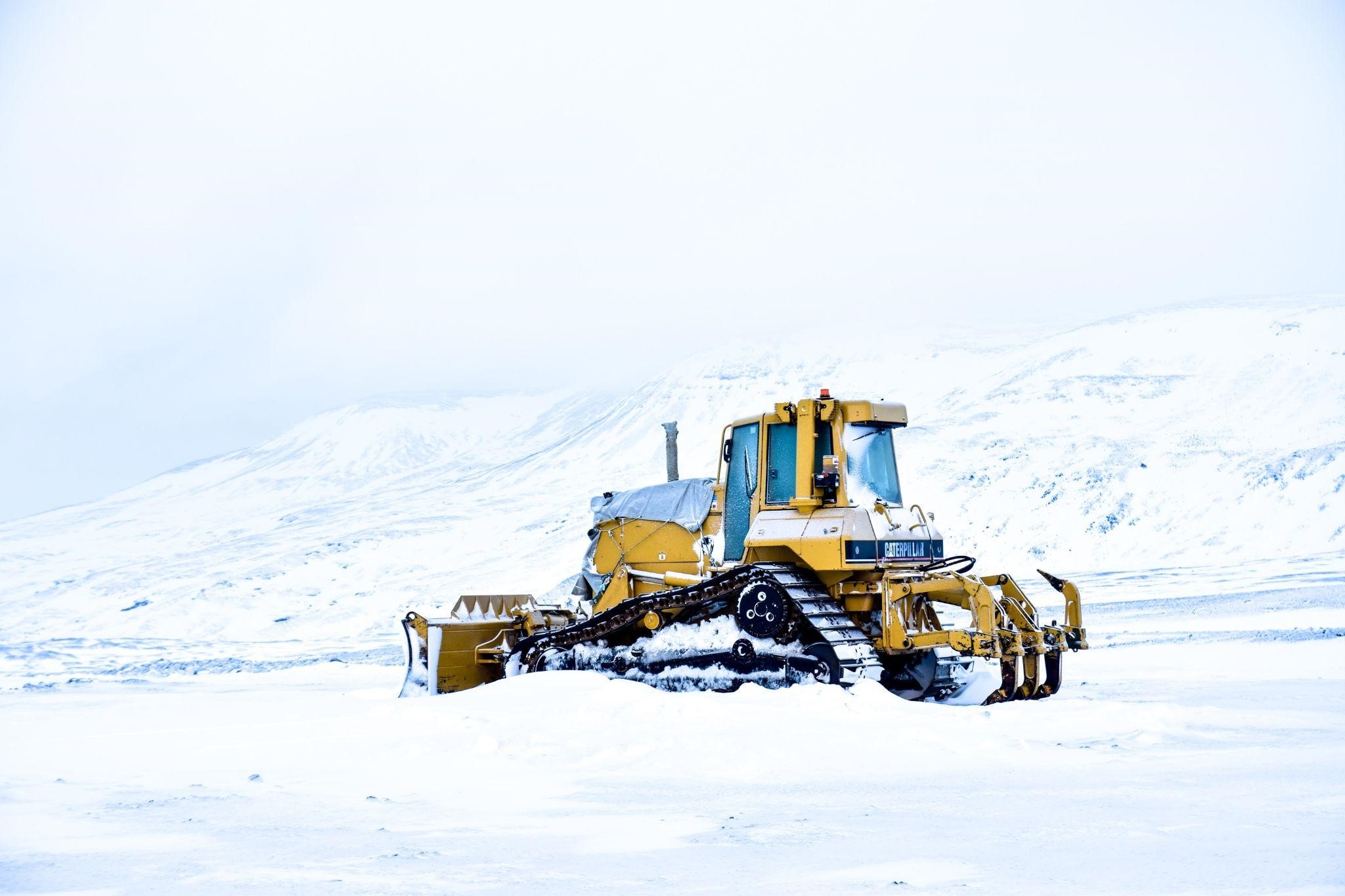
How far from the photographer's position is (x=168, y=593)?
30766mm

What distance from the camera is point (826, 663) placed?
9.87m

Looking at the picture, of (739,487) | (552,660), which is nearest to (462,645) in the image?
(552,660)

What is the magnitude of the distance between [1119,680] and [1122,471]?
18288 millimetres

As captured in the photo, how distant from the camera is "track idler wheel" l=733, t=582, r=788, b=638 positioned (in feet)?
33.0

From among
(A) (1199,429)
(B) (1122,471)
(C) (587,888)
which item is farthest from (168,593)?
(C) (587,888)

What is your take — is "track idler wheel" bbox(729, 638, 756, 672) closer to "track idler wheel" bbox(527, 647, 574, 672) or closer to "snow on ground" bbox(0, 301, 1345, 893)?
"snow on ground" bbox(0, 301, 1345, 893)

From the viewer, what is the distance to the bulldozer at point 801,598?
10156mm

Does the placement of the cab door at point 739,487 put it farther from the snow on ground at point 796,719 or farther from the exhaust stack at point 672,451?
the snow on ground at point 796,719

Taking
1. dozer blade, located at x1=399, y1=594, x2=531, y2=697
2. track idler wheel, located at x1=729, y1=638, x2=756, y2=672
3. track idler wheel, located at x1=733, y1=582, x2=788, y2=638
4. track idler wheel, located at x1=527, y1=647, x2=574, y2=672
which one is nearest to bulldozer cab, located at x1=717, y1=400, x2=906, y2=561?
track idler wheel, located at x1=733, y1=582, x2=788, y2=638

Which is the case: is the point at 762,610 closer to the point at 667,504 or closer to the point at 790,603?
the point at 790,603

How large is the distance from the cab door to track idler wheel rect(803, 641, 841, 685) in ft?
5.16

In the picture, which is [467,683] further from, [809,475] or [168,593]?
[168,593]

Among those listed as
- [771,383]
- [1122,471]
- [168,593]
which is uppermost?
[771,383]

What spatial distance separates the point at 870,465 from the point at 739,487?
123 centimetres
